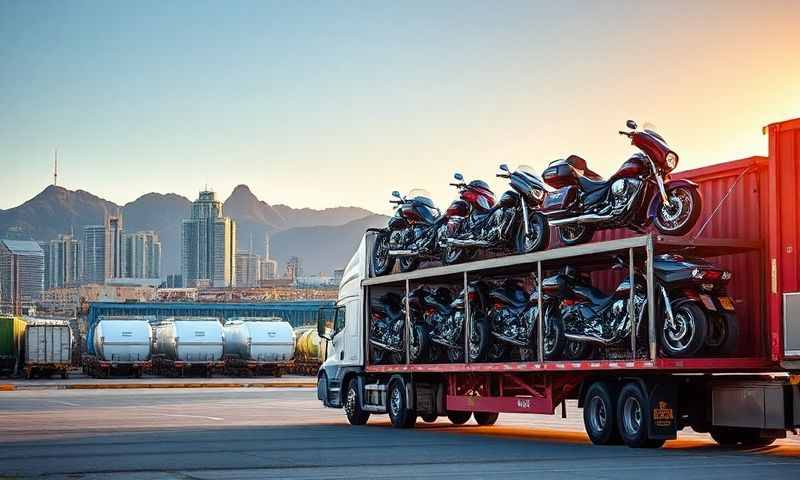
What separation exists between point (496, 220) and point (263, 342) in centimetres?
4404

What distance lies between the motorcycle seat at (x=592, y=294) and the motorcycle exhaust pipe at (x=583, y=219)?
103 cm

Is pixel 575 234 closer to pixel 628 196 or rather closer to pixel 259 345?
pixel 628 196

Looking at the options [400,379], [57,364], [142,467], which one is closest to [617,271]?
[400,379]

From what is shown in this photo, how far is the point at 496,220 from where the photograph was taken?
21.5 metres

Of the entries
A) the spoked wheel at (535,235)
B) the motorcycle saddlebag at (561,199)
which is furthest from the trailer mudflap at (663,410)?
the spoked wheel at (535,235)

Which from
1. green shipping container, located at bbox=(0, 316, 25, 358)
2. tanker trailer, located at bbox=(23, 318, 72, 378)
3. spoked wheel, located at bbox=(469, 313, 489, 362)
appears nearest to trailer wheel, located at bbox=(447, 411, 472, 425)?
spoked wheel, located at bbox=(469, 313, 489, 362)

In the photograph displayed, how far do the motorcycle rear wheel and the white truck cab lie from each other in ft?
24.9

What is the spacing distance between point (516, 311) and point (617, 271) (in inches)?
80.7

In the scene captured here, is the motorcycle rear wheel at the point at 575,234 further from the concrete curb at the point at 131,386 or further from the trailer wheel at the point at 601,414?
the concrete curb at the point at 131,386

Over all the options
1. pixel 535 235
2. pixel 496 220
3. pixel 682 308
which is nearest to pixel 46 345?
pixel 496 220

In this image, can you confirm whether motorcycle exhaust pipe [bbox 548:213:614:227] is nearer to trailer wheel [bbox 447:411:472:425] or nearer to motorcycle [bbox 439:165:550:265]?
motorcycle [bbox 439:165:550:265]

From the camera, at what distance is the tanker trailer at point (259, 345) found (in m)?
64.2

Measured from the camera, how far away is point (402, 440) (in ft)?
66.7

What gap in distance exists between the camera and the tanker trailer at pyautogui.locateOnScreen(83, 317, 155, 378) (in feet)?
202
